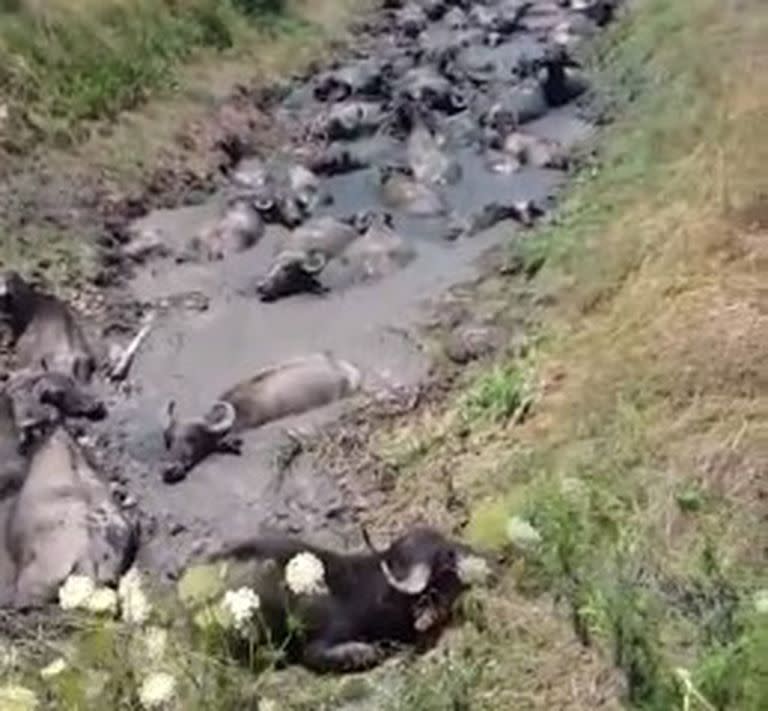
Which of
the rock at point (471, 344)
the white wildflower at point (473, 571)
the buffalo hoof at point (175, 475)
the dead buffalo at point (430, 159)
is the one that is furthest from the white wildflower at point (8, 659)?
the dead buffalo at point (430, 159)

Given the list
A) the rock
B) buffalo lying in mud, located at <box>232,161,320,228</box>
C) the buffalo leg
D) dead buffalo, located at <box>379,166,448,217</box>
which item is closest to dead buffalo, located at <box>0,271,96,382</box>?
buffalo lying in mud, located at <box>232,161,320,228</box>

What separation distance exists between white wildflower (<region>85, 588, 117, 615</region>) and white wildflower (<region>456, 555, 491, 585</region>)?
94.1 inches

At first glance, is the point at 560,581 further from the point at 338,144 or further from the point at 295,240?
the point at 338,144

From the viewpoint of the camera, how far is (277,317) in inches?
459

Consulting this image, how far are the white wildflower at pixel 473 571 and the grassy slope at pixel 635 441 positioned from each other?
137 millimetres

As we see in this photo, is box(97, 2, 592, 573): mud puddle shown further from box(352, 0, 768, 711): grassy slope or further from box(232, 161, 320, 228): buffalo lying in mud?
box(352, 0, 768, 711): grassy slope

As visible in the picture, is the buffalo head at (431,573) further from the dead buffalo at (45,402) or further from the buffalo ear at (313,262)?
the buffalo ear at (313,262)

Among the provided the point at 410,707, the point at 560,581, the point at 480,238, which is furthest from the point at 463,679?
the point at 480,238

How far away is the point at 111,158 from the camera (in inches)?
530

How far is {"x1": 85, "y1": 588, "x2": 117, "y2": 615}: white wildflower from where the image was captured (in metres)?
5.80

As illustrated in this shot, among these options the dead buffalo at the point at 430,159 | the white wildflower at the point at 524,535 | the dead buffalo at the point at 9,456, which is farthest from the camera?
the dead buffalo at the point at 430,159

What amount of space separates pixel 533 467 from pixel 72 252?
433cm

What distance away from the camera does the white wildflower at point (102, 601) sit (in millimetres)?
5801

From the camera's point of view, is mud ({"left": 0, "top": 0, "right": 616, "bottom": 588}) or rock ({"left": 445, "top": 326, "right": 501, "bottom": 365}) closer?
mud ({"left": 0, "top": 0, "right": 616, "bottom": 588})
